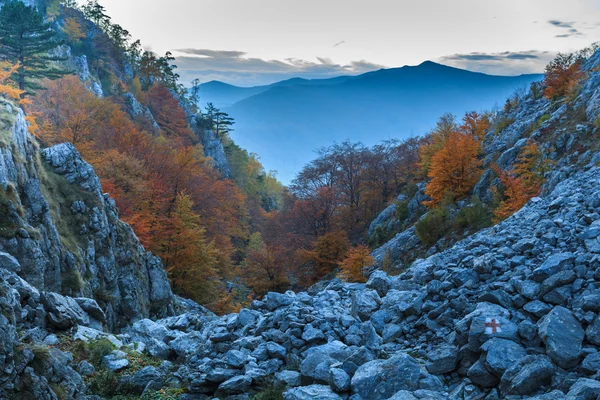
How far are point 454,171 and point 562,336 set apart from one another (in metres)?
26.5

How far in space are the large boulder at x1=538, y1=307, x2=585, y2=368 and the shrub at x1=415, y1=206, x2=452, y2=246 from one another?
19853 millimetres

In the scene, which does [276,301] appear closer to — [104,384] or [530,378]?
[104,384]

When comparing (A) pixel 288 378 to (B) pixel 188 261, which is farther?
(B) pixel 188 261

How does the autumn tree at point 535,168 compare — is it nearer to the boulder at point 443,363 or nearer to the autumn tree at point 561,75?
the autumn tree at point 561,75

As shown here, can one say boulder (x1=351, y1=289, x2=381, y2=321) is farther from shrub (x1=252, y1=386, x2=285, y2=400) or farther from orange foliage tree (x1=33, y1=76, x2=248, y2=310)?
orange foliage tree (x1=33, y1=76, x2=248, y2=310)

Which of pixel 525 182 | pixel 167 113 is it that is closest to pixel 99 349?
pixel 525 182

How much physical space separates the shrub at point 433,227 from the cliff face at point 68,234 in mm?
17094

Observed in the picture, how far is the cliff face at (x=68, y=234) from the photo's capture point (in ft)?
47.4

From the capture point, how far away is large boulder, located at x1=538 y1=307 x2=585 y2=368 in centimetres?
613

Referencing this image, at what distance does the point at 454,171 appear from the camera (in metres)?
31.3

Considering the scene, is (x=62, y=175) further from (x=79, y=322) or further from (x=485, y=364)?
(x=485, y=364)

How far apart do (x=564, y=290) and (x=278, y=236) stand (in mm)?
34930

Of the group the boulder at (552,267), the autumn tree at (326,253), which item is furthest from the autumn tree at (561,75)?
the boulder at (552,267)

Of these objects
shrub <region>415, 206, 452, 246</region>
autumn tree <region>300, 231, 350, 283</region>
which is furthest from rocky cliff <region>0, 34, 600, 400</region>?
autumn tree <region>300, 231, 350, 283</region>
